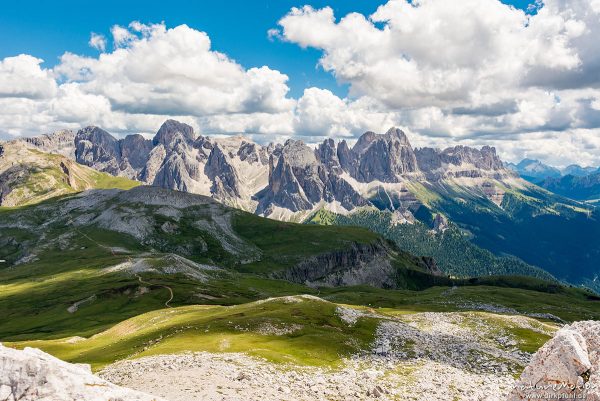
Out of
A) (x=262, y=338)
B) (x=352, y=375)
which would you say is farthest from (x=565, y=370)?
(x=262, y=338)

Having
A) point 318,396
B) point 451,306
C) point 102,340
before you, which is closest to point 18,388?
point 318,396

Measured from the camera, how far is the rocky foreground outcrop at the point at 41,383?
23.4 metres

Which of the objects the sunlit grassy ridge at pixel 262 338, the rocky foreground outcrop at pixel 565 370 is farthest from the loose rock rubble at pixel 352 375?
the rocky foreground outcrop at pixel 565 370

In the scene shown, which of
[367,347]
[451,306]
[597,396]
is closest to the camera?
[597,396]

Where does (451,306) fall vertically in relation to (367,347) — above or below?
below

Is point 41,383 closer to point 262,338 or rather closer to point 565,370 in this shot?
point 565,370

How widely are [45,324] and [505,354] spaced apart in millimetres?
149087

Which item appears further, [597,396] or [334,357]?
[334,357]

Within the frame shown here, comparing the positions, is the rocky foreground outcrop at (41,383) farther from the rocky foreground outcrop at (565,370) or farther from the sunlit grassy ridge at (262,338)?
the sunlit grassy ridge at (262,338)

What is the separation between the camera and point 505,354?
7344 cm

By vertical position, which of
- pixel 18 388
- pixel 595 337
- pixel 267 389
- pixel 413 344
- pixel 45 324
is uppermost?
pixel 595 337

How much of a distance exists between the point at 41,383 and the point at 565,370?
27.6m

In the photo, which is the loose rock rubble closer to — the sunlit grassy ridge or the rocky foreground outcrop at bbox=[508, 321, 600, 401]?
the sunlit grassy ridge

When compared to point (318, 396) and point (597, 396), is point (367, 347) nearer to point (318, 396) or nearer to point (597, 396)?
point (318, 396)
